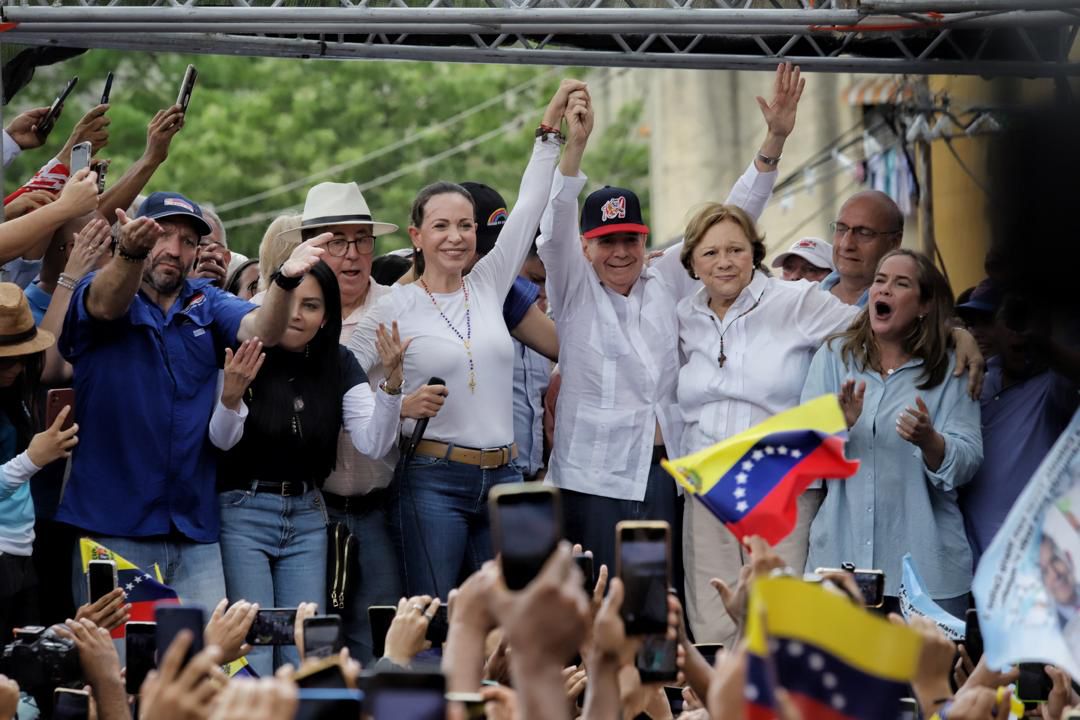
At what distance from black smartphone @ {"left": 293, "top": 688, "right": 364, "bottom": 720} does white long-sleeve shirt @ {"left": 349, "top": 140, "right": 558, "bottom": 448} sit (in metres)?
3.48

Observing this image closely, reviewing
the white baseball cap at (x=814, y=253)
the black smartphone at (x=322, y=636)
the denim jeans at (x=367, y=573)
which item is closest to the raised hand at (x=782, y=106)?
the white baseball cap at (x=814, y=253)

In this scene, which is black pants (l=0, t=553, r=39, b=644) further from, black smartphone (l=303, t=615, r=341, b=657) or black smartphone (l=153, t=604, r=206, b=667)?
black smartphone (l=153, t=604, r=206, b=667)

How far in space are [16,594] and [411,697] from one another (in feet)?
11.5

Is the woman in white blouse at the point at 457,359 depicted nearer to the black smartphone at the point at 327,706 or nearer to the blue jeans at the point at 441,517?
the blue jeans at the point at 441,517

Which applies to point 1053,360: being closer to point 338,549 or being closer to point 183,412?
point 338,549

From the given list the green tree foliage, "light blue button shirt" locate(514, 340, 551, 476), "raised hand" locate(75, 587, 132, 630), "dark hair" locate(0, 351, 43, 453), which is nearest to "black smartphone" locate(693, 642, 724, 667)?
"raised hand" locate(75, 587, 132, 630)

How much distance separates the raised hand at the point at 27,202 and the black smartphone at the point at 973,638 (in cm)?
372

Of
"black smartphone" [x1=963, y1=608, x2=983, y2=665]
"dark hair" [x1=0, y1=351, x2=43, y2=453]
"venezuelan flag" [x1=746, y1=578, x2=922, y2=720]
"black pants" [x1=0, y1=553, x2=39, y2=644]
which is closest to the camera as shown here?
"venezuelan flag" [x1=746, y1=578, x2=922, y2=720]

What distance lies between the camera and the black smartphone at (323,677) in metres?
3.07

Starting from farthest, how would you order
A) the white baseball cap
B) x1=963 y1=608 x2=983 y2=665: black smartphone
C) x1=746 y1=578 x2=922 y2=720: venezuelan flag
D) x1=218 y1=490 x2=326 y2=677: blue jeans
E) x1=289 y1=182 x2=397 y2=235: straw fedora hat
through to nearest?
the white baseball cap
x1=289 y1=182 x2=397 y2=235: straw fedora hat
x1=218 y1=490 x2=326 y2=677: blue jeans
x1=963 y1=608 x2=983 y2=665: black smartphone
x1=746 y1=578 x2=922 y2=720: venezuelan flag

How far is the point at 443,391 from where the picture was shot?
20.3 feet

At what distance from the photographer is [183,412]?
6.13 metres

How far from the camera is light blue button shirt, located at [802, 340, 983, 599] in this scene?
6.32 metres

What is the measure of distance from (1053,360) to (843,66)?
1.78 meters
